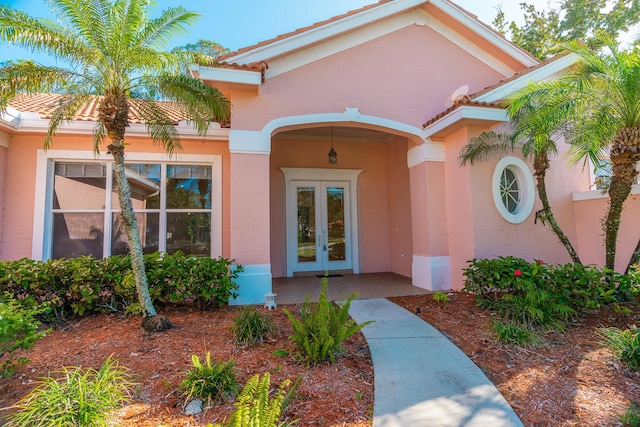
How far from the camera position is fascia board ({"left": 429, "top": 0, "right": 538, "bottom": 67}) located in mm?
7617

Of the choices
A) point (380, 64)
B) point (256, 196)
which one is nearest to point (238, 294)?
point (256, 196)

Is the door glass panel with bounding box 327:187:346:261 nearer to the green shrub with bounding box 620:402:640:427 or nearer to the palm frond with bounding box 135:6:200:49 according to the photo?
the palm frond with bounding box 135:6:200:49

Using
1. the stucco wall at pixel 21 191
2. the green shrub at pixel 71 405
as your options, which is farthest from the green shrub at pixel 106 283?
the green shrub at pixel 71 405

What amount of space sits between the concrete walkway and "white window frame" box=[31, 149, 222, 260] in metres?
4.66

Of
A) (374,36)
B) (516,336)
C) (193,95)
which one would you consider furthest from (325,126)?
(516,336)

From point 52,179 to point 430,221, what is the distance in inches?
344

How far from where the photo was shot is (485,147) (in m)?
6.71

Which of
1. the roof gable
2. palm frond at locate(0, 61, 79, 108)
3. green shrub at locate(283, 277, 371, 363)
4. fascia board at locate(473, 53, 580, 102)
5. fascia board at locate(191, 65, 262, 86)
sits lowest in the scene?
green shrub at locate(283, 277, 371, 363)

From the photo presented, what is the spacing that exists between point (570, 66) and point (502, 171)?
3523mm

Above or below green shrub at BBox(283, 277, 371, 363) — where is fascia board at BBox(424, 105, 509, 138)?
above

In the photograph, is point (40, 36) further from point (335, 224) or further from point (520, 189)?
point (520, 189)

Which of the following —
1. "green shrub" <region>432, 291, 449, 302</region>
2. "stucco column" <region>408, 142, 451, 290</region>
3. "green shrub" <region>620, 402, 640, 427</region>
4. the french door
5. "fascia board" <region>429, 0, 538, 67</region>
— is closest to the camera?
"green shrub" <region>620, 402, 640, 427</region>

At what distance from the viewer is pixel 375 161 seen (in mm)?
10281

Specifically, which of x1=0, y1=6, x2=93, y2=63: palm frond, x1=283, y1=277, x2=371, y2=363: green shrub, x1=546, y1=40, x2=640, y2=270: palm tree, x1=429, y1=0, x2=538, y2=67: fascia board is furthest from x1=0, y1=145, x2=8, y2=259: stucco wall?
x1=546, y1=40, x2=640, y2=270: palm tree
